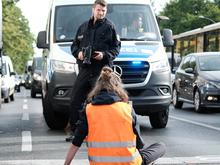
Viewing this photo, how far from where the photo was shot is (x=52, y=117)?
37.6ft

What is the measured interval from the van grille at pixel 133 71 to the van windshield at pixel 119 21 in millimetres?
773

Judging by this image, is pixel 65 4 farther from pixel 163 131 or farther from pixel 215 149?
pixel 215 149

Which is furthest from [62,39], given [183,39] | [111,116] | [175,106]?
[183,39]

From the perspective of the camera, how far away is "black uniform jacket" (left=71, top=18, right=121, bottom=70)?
911 centimetres

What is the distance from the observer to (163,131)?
1164 centimetres

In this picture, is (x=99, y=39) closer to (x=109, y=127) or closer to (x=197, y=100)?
(x=109, y=127)

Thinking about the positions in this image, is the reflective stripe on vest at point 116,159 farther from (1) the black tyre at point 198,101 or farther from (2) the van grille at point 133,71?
(1) the black tyre at point 198,101

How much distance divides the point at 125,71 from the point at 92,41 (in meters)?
1.77

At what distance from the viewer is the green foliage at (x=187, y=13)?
84.2m

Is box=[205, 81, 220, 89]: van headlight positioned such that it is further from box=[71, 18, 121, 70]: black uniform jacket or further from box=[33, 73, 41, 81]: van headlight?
box=[33, 73, 41, 81]: van headlight

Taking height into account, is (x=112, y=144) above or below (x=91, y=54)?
below

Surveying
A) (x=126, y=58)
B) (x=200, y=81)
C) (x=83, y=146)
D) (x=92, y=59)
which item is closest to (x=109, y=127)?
(x=92, y=59)

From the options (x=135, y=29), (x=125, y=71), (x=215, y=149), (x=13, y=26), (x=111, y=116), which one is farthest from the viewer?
(x=13, y=26)

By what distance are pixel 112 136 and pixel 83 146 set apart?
4340 millimetres
